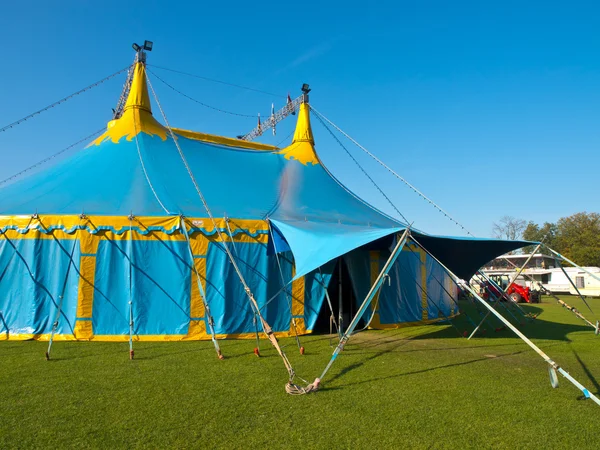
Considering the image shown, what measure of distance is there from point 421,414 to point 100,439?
271 cm

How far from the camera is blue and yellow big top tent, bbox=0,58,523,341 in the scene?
7.61 meters

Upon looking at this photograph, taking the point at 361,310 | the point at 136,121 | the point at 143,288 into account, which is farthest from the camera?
the point at 136,121

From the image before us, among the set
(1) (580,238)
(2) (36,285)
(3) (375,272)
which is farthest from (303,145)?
(1) (580,238)

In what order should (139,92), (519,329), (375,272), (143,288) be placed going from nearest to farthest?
(143,288) < (375,272) < (519,329) < (139,92)

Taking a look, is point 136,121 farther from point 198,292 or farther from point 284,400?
point 284,400

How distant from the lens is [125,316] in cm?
770

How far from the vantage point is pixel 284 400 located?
14.4ft

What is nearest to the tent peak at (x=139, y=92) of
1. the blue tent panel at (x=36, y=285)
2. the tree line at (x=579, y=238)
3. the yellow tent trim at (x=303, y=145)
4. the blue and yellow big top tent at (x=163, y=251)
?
the blue and yellow big top tent at (x=163, y=251)

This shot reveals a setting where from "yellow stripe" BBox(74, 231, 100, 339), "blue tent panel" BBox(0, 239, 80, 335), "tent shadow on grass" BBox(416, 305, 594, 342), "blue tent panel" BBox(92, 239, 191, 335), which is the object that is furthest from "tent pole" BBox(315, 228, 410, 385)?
"blue tent panel" BBox(0, 239, 80, 335)

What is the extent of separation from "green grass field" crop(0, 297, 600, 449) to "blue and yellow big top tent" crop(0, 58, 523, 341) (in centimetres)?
75

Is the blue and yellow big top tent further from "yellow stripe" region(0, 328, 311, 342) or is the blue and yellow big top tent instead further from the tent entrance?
the tent entrance

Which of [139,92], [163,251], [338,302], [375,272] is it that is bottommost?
[338,302]

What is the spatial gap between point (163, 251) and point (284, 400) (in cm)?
447

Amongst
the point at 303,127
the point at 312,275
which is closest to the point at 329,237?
the point at 312,275
